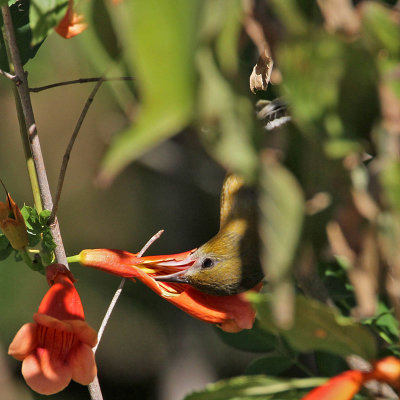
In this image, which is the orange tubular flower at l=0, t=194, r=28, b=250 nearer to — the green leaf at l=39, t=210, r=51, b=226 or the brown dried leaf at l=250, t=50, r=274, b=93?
the green leaf at l=39, t=210, r=51, b=226

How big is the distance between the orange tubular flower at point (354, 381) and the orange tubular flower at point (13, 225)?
59 cm

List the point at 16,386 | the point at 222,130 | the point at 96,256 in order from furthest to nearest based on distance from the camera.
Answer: the point at 16,386 → the point at 96,256 → the point at 222,130

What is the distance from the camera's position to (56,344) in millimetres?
1100

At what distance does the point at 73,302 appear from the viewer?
1.12 metres

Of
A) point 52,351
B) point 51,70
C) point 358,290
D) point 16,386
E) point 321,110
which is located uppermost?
point 321,110

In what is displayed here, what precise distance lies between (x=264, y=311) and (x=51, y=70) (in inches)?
108

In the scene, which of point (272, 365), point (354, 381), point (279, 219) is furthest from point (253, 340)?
point (279, 219)

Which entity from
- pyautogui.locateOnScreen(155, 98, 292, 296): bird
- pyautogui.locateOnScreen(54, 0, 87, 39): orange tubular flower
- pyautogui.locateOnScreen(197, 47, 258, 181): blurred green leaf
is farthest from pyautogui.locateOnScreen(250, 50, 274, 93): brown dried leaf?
pyautogui.locateOnScreen(197, 47, 258, 181): blurred green leaf

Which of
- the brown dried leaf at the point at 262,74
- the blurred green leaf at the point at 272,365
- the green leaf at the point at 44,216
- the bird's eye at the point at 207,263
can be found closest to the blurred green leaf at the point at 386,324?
the blurred green leaf at the point at 272,365

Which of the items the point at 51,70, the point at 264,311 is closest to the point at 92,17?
the point at 264,311

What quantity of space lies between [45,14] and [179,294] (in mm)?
661

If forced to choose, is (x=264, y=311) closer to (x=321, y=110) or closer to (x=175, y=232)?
(x=321, y=110)

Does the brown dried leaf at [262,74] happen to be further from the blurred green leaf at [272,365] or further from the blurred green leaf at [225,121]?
the blurred green leaf at [225,121]

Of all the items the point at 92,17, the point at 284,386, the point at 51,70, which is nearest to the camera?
the point at 92,17
